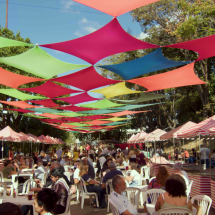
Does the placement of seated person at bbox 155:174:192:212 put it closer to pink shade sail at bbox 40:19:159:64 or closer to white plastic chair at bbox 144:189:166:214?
white plastic chair at bbox 144:189:166:214

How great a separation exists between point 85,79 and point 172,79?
7.93ft

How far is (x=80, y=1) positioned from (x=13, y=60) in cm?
305

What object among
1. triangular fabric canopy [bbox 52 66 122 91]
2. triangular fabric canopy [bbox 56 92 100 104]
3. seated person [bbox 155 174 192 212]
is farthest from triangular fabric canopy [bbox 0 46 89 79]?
seated person [bbox 155 174 192 212]

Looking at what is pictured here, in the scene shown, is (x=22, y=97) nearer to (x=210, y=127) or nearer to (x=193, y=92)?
(x=210, y=127)

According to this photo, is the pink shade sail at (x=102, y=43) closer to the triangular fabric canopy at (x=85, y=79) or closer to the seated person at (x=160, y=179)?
the triangular fabric canopy at (x=85, y=79)

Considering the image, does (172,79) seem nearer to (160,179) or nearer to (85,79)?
(85,79)

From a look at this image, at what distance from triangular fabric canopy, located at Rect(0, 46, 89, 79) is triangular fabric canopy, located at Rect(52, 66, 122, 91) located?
0.27 meters

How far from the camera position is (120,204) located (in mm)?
3385

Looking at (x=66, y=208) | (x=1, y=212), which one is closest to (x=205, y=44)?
(x=66, y=208)

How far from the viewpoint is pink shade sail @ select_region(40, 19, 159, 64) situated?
4.46 m

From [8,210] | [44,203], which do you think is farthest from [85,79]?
[8,210]

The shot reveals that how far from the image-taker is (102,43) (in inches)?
192

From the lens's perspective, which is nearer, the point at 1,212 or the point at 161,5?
the point at 1,212

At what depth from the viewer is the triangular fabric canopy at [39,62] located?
5691mm
